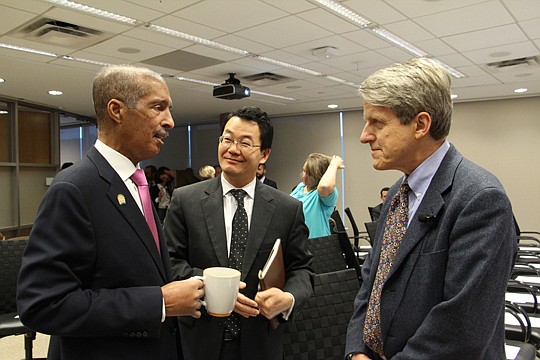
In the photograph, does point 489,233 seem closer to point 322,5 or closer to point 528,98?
point 322,5

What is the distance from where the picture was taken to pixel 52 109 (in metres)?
8.95

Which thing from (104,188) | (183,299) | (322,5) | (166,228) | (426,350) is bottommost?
(426,350)

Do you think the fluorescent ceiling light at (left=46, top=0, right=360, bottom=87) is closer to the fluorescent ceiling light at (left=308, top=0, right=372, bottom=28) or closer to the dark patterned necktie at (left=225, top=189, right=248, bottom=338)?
the fluorescent ceiling light at (left=308, top=0, right=372, bottom=28)

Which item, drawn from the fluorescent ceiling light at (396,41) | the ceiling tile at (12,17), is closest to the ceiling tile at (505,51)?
the fluorescent ceiling light at (396,41)

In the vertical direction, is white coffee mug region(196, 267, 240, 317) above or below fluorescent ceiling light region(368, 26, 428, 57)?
below

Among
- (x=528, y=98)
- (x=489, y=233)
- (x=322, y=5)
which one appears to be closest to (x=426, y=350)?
(x=489, y=233)

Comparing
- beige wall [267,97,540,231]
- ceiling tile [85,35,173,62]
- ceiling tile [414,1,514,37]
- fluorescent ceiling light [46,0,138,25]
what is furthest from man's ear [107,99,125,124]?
beige wall [267,97,540,231]

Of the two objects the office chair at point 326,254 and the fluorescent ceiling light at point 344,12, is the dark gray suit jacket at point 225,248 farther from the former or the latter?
the fluorescent ceiling light at point 344,12

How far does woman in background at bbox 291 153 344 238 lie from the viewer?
2893mm

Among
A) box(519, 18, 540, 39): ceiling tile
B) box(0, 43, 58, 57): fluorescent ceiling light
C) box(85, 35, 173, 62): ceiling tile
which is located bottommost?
box(519, 18, 540, 39): ceiling tile

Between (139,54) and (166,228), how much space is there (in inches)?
159

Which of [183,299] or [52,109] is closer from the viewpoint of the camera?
[183,299]

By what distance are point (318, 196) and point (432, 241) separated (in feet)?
6.04

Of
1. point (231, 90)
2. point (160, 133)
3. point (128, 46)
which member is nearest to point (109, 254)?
point (160, 133)
